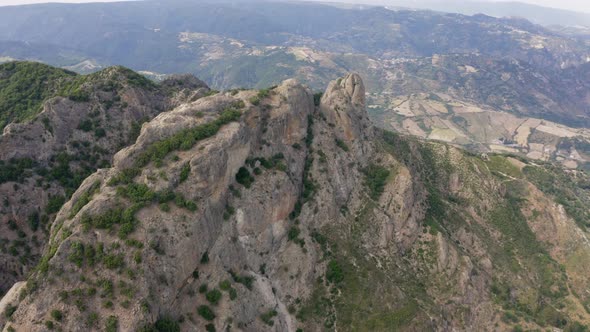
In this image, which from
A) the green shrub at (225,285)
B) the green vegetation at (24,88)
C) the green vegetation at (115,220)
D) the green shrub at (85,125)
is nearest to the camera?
the green vegetation at (115,220)

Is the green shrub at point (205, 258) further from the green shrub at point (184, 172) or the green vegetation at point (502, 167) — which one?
the green vegetation at point (502, 167)

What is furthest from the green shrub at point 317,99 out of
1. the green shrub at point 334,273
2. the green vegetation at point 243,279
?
the green vegetation at point 243,279

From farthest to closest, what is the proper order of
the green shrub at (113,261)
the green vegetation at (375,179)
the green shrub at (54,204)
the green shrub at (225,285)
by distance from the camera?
the green vegetation at (375,179), the green shrub at (54,204), the green shrub at (225,285), the green shrub at (113,261)

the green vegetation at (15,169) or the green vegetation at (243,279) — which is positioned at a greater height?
the green vegetation at (15,169)

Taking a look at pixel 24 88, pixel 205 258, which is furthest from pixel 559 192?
pixel 24 88

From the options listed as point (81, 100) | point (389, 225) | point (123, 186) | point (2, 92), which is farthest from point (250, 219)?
point (2, 92)

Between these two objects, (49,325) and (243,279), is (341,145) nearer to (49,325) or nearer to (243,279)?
(243,279)

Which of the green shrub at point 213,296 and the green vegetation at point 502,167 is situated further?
the green vegetation at point 502,167

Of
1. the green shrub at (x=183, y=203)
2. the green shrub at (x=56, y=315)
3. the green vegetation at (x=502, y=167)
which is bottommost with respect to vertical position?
the green vegetation at (x=502, y=167)
